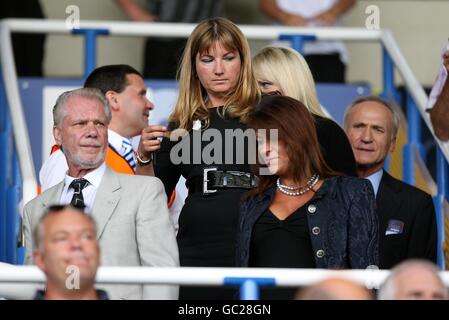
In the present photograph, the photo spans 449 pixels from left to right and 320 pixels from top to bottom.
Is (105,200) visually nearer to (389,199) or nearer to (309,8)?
(389,199)

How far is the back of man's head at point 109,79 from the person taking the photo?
7516 millimetres

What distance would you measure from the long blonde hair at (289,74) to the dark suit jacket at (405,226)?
570 mm

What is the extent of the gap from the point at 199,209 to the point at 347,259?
0.77 m

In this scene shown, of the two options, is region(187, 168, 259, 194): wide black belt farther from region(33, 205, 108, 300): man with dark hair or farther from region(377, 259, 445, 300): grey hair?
region(377, 259, 445, 300): grey hair

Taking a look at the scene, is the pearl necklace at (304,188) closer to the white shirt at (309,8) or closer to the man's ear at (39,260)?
the man's ear at (39,260)

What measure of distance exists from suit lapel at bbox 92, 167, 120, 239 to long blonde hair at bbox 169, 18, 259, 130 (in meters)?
0.57

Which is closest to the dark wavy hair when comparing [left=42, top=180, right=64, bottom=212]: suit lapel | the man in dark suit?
[left=42, top=180, right=64, bottom=212]: suit lapel

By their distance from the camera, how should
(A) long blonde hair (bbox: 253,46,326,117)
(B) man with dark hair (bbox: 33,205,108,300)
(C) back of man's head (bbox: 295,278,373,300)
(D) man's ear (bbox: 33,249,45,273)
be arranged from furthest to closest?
(A) long blonde hair (bbox: 253,46,326,117) → (D) man's ear (bbox: 33,249,45,273) → (B) man with dark hair (bbox: 33,205,108,300) → (C) back of man's head (bbox: 295,278,373,300)

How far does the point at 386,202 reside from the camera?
6.88 metres

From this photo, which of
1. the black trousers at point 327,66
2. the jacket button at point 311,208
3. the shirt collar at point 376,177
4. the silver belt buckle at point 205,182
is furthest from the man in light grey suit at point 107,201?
the black trousers at point 327,66

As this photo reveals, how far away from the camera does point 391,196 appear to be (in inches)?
272

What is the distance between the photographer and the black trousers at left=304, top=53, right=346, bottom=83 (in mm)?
9430

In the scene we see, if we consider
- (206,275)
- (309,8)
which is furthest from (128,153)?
(309,8)

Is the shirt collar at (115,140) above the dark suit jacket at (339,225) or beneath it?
above
